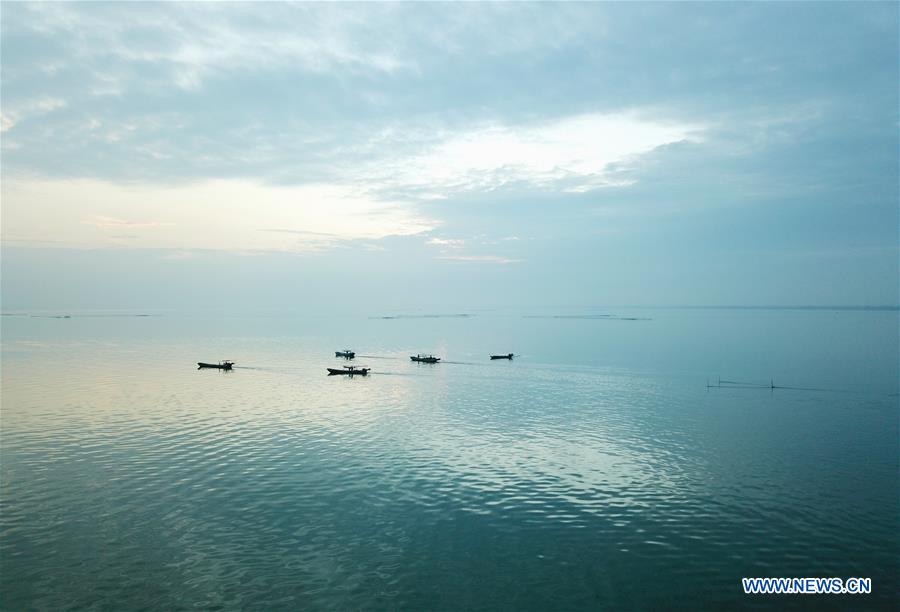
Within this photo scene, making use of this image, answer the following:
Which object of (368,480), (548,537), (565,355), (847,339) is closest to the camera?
(548,537)

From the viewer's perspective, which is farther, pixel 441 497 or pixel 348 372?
pixel 348 372

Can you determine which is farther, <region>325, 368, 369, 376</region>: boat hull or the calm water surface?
<region>325, 368, 369, 376</region>: boat hull

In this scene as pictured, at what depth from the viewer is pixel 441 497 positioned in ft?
148

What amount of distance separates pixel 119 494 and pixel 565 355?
5165 inches

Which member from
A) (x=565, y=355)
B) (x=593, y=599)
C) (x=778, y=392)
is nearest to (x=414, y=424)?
(x=593, y=599)

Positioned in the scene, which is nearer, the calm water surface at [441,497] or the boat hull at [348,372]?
the calm water surface at [441,497]

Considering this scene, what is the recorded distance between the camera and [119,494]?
147ft

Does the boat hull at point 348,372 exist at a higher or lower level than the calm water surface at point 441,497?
higher

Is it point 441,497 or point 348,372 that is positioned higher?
point 348,372

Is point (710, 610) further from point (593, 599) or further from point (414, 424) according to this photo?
point (414, 424)

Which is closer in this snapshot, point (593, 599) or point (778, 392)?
point (593, 599)

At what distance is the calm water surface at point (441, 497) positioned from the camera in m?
31.5

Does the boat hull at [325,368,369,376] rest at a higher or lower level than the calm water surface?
higher

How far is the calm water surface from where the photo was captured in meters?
31.5
